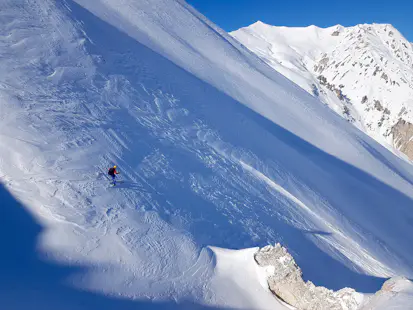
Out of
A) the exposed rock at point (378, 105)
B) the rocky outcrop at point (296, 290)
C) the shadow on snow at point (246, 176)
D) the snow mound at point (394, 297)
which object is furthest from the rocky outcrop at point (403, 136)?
the snow mound at point (394, 297)

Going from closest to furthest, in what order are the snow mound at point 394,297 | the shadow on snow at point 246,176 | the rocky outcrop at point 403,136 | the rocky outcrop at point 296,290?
the snow mound at point 394,297 < the rocky outcrop at point 296,290 < the shadow on snow at point 246,176 < the rocky outcrop at point 403,136

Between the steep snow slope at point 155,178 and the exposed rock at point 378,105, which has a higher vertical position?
the exposed rock at point 378,105

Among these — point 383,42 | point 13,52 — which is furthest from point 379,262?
point 383,42

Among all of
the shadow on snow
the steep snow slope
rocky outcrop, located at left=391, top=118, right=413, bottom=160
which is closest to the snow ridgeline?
the steep snow slope

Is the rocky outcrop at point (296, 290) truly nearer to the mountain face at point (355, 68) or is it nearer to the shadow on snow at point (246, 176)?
the shadow on snow at point (246, 176)

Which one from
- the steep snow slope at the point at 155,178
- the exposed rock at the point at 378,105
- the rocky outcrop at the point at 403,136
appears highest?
the exposed rock at the point at 378,105

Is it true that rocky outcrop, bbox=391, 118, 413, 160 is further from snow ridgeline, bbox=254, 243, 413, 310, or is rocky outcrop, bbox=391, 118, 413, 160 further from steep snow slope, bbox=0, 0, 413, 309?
snow ridgeline, bbox=254, 243, 413, 310

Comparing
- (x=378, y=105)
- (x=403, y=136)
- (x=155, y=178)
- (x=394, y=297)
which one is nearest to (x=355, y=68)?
(x=378, y=105)

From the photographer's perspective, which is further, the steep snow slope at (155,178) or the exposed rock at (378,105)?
the exposed rock at (378,105)

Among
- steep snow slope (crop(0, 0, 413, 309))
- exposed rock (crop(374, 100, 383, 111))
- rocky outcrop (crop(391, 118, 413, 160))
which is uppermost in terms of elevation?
exposed rock (crop(374, 100, 383, 111))

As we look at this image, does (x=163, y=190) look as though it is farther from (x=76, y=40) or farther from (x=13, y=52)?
(x=76, y=40)
